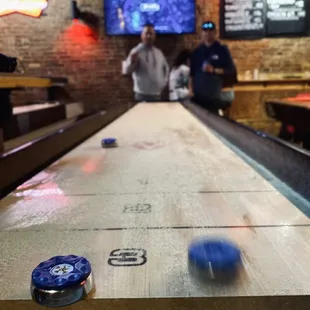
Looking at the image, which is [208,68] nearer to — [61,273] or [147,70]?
[147,70]

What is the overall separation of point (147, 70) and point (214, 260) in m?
4.55

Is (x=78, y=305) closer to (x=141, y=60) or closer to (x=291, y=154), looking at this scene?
(x=291, y=154)

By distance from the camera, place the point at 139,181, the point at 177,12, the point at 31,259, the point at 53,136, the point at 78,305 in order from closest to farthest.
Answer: the point at 78,305, the point at 31,259, the point at 139,181, the point at 53,136, the point at 177,12

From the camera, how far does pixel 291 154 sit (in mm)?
1321

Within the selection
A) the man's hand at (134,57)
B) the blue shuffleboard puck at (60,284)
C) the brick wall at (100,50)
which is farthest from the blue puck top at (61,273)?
the brick wall at (100,50)

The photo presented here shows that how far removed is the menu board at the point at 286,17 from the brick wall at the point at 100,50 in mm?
170

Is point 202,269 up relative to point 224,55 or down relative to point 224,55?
down

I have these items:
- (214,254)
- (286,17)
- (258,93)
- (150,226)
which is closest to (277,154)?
(150,226)

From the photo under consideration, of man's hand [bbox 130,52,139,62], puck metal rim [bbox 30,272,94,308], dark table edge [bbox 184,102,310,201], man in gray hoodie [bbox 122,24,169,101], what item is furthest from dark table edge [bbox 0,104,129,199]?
man in gray hoodie [bbox 122,24,169,101]

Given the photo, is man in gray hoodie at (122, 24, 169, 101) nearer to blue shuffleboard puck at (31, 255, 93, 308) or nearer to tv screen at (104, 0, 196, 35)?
tv screen at (104, 0, 196, 35)

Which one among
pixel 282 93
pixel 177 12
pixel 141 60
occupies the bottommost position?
pixel 282 93

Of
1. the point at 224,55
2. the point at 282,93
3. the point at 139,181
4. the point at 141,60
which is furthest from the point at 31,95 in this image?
the point at 139,181

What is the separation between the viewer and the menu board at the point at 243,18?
6.27m

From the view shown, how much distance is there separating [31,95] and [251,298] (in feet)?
21.0
